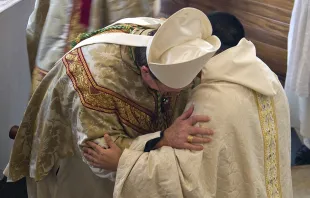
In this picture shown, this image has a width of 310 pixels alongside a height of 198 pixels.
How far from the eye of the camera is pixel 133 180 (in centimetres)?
102

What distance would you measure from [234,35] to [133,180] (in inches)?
16.7

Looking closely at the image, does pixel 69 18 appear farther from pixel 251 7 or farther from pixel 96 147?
pixel 251 7

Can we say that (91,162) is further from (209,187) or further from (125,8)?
(125,8)

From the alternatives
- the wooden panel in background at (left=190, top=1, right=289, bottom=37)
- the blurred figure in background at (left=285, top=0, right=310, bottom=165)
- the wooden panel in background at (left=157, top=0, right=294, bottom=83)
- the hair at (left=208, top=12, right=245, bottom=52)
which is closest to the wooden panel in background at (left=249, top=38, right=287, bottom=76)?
the wooden panel in background at (left=157, top=0, right=294, bottom=83)

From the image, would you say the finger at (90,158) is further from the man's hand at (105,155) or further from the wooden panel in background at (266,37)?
the wooden panel in background at (266,37)

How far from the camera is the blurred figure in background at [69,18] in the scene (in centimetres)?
133

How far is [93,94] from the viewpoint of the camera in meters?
1.02

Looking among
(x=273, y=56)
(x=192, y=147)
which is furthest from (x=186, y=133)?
(x=273, y=56)

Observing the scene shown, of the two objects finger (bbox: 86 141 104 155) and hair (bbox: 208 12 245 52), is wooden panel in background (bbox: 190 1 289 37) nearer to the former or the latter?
hair (bbox: 208 12 245 52)

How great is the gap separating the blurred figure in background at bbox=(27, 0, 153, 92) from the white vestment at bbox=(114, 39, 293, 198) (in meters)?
0.39

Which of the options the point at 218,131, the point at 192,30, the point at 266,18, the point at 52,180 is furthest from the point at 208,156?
the point at 266,18

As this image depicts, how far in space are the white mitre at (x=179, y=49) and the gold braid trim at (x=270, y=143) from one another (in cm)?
21

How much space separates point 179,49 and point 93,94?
0.77 feet

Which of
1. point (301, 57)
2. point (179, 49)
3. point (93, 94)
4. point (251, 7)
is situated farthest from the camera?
point (251, 7)
